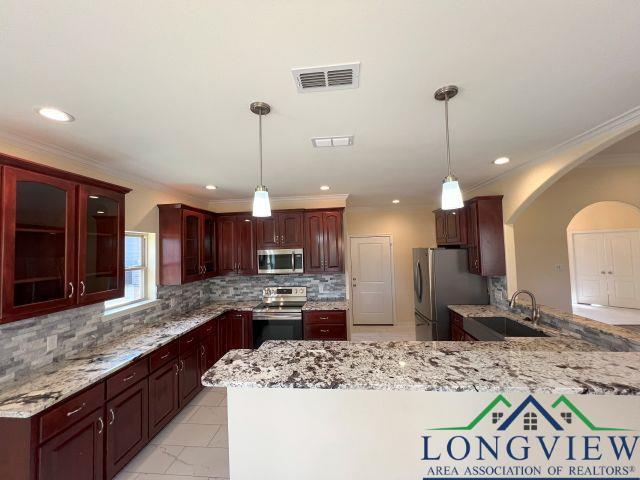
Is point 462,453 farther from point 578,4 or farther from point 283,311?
point 283,311

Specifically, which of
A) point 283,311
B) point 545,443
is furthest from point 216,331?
point 545,443

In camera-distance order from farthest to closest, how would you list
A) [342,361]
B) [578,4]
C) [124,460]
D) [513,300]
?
[513,300]
[124,460]
[342,361]
[578,4]

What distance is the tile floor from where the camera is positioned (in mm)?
2076

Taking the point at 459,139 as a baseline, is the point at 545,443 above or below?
below

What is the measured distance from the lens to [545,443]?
1.23 m

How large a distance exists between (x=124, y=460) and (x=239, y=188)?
2.90 m

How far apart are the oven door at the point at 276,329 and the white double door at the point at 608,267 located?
7087 mm

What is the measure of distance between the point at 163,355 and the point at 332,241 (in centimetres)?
251

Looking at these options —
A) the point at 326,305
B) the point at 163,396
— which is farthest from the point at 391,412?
the point at 326,305

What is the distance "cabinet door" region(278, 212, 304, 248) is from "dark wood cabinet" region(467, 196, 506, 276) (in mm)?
2381

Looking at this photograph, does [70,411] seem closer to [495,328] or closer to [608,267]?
[495,328]

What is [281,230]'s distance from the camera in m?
4.20

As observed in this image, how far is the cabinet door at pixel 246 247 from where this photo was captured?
4223 millimetres

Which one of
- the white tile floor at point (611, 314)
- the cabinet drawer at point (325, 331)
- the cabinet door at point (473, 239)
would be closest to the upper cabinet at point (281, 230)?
the cabinet drawer at point (325, 331)
